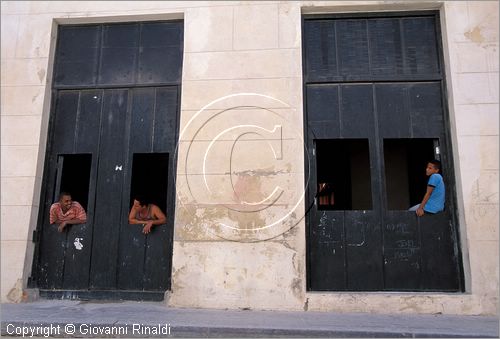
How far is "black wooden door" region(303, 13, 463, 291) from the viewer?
19.8ft

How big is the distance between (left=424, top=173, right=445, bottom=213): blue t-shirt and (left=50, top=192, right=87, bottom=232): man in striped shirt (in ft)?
17.2

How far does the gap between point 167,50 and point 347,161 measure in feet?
16.0

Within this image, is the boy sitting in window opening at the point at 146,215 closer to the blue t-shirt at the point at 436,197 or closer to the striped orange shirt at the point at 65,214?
the striped orange shirt at the point at 65,214

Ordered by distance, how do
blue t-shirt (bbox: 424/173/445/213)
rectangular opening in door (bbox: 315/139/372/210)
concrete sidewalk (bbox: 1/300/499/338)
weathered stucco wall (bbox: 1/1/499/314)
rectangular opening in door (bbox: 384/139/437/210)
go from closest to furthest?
1. concrete sidewalk (bbox: 1/300/499/338)
2. weathered stucco wall (bbox: 1/1/499/314)
3. blue t-shirt (bbox: 424/173/445/213)
4. rectangular opening in door (bbox: 315/139/372/210)
5. rectangular opening in door (bbox: 384/139/437/210)

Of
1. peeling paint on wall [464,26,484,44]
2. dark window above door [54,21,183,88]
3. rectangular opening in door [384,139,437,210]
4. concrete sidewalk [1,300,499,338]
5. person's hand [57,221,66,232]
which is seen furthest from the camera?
rectangular opening in door [384,139,437,210]

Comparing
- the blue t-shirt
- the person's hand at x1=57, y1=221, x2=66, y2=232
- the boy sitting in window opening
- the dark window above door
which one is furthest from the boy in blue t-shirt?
the person's hand at x1=57, y1=221, x2=66, y2=232

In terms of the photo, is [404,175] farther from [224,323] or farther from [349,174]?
[224,323]

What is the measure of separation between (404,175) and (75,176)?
6.89 metres

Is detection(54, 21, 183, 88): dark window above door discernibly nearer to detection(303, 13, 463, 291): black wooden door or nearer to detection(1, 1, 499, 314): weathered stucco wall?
detection(1, 1, 499, 314): weathered stucco wall

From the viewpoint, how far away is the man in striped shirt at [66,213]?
6.62 m

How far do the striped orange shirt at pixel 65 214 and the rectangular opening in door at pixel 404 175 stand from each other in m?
6.18

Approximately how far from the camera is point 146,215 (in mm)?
6590

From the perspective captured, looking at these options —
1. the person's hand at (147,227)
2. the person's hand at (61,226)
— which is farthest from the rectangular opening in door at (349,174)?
the person's hand at (61,226)

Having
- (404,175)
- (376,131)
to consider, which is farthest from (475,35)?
(404,175)
